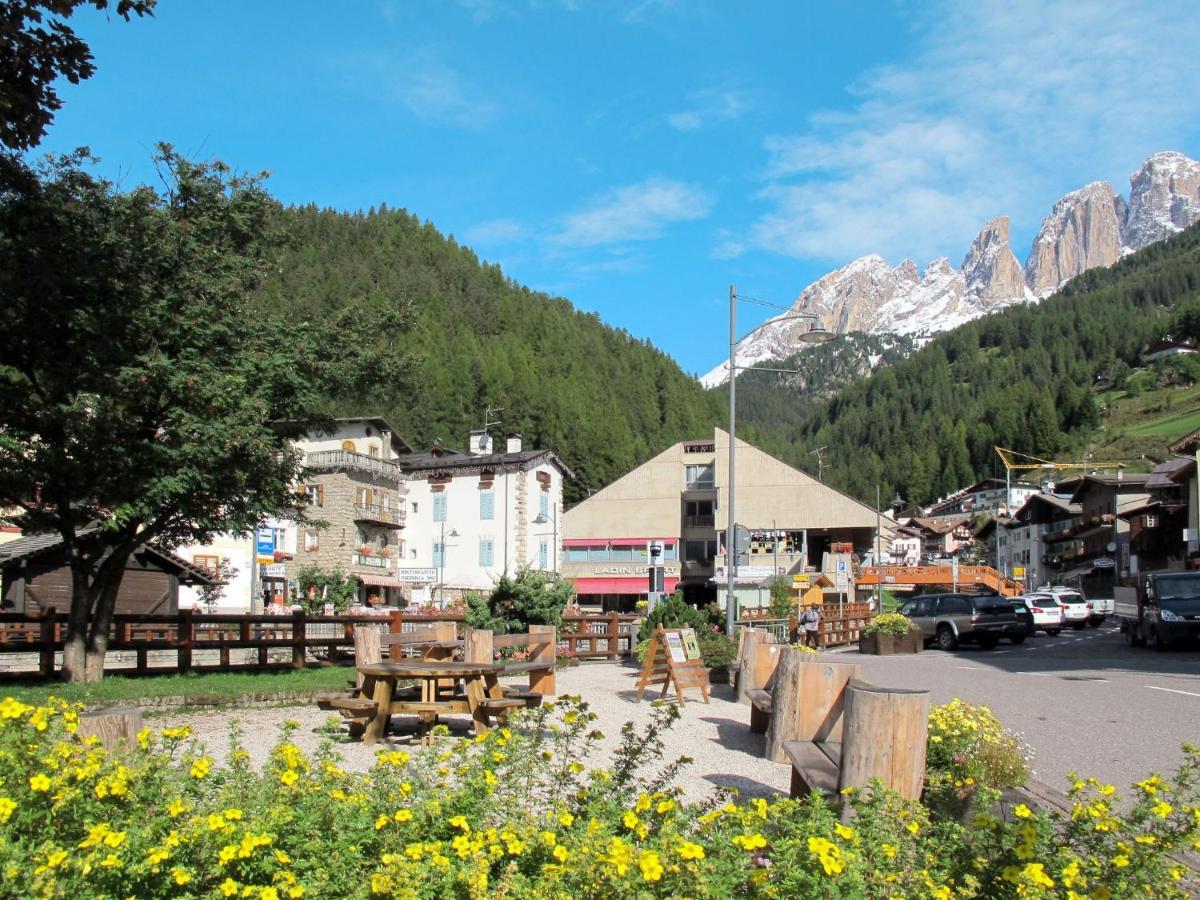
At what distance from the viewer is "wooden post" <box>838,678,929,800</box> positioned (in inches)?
227

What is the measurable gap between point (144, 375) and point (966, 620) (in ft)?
82.7

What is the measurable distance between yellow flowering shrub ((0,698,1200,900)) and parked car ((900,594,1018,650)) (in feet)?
94.9

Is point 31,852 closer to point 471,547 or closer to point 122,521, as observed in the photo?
point 122,521

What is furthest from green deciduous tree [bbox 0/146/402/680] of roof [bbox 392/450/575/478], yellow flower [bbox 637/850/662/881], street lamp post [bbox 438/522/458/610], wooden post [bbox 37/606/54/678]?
roof [bbox 392/450/575/478]

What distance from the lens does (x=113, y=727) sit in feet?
18.4

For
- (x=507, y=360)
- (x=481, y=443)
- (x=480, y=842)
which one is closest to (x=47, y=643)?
(x=480, y=842)

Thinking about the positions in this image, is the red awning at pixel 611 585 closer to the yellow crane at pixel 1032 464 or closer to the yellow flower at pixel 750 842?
the yellow flower at pixel 750 842

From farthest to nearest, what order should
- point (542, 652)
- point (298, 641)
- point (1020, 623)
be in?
point (1020, 623)
point (298, 641)
point (542, 652)

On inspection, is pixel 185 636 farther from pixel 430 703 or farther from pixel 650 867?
pixel 650 867

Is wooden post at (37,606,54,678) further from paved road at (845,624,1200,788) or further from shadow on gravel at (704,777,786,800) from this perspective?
paved road at (845,624,1200,788)

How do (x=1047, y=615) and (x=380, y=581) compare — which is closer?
(x=1047, y=615)

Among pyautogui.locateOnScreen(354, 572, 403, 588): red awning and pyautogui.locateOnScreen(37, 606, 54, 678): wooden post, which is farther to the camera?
pyautogui.locateOnScreen(354, 572, 403, 588): red awning

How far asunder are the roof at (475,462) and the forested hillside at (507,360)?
55.4 feet

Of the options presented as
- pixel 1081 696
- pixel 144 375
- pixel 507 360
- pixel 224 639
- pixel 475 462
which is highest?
pixel 507 360
